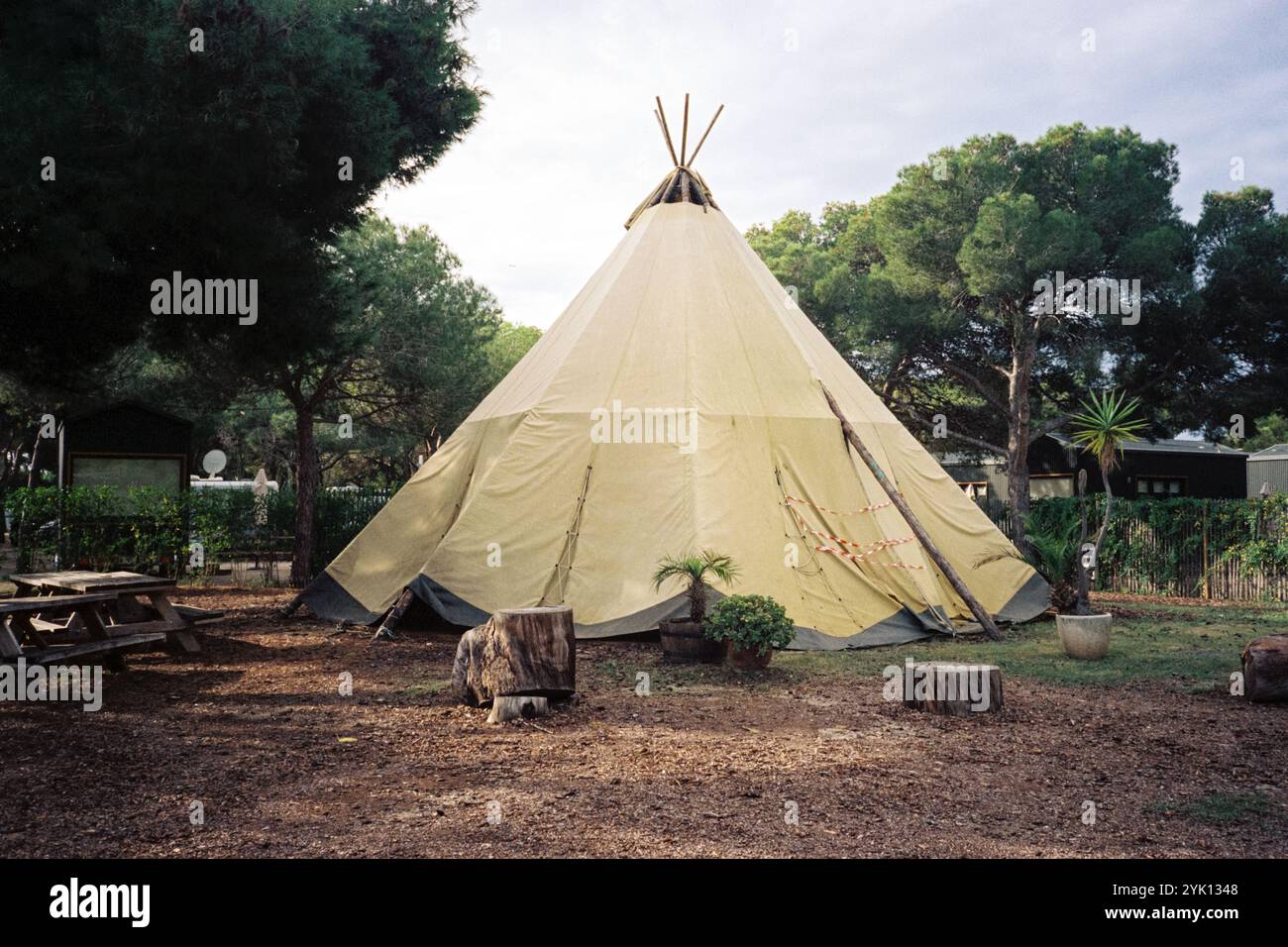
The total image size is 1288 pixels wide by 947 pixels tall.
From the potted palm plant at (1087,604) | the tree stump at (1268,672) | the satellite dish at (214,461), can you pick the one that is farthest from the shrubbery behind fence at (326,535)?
the satellite dish at (214,461)

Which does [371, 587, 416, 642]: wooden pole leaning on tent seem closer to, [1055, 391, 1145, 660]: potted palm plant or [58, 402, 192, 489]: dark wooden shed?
[1055, 391, 1145, 660]: potted palm plant

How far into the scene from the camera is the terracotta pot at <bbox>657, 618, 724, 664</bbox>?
8422 mm

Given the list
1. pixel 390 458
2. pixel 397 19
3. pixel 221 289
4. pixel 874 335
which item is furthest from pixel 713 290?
pixel 390 458

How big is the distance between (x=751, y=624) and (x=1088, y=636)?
335 centimetres

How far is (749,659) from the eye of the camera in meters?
8.09

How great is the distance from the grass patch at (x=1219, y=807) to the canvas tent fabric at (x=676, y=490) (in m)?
4.67

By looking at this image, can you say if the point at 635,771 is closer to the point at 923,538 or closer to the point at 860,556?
the point at 860,556

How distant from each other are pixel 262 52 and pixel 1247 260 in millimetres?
→ 19751

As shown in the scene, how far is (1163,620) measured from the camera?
11.8 metres

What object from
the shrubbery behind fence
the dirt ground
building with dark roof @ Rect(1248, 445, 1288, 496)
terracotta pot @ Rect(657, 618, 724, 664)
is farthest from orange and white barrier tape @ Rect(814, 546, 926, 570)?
building with dark roof @ Rect(1248, 445, 1288, 496)

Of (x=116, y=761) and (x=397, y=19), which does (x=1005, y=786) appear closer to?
(x=116, y=761)

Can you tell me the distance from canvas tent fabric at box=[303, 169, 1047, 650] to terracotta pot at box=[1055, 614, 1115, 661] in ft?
4.65

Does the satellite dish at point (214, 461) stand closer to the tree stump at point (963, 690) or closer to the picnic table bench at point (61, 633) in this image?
the picnic table bench at point (61, 633)

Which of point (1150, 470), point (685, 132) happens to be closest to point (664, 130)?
point (685, 132)
